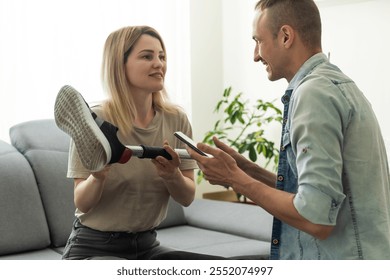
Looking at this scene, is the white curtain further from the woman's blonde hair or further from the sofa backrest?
the woman's blonde hair

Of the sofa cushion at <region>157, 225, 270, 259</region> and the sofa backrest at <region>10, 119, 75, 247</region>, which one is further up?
the sofa backrest at <region>10, 119, 75, 247</region>

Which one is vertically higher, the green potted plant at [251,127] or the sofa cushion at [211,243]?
the green potted plant at [251,127]

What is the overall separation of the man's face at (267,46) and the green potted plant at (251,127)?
1803mm

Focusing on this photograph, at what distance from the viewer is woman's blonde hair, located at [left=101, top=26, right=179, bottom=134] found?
1769 millimetres

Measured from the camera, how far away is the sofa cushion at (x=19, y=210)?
2219mm

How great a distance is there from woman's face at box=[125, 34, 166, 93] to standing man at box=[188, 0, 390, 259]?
1.57 ft

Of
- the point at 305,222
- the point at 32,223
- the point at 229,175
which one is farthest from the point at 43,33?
the point at 305,222

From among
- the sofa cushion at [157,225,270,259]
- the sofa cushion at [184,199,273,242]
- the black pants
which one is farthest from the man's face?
the sofa cushion at [184,199,273,242]

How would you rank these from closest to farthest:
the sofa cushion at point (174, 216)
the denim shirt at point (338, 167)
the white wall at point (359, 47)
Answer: the denim shirt at point (338, 167) < the sofa cushion at point (174, 216) < the white wall at point (359, 47)

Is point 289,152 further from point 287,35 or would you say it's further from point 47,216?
point 47,216

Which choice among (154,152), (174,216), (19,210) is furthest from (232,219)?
(154,152)

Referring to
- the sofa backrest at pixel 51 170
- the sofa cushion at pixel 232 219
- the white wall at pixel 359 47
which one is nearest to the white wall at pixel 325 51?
the white wall at pixel 359 47

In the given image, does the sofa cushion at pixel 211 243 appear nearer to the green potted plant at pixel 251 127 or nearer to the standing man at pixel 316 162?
the green potted plant at pixel 251 127

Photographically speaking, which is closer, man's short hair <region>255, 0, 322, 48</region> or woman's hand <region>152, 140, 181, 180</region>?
man's short hair <region>255, 0, 322, 48</region>
